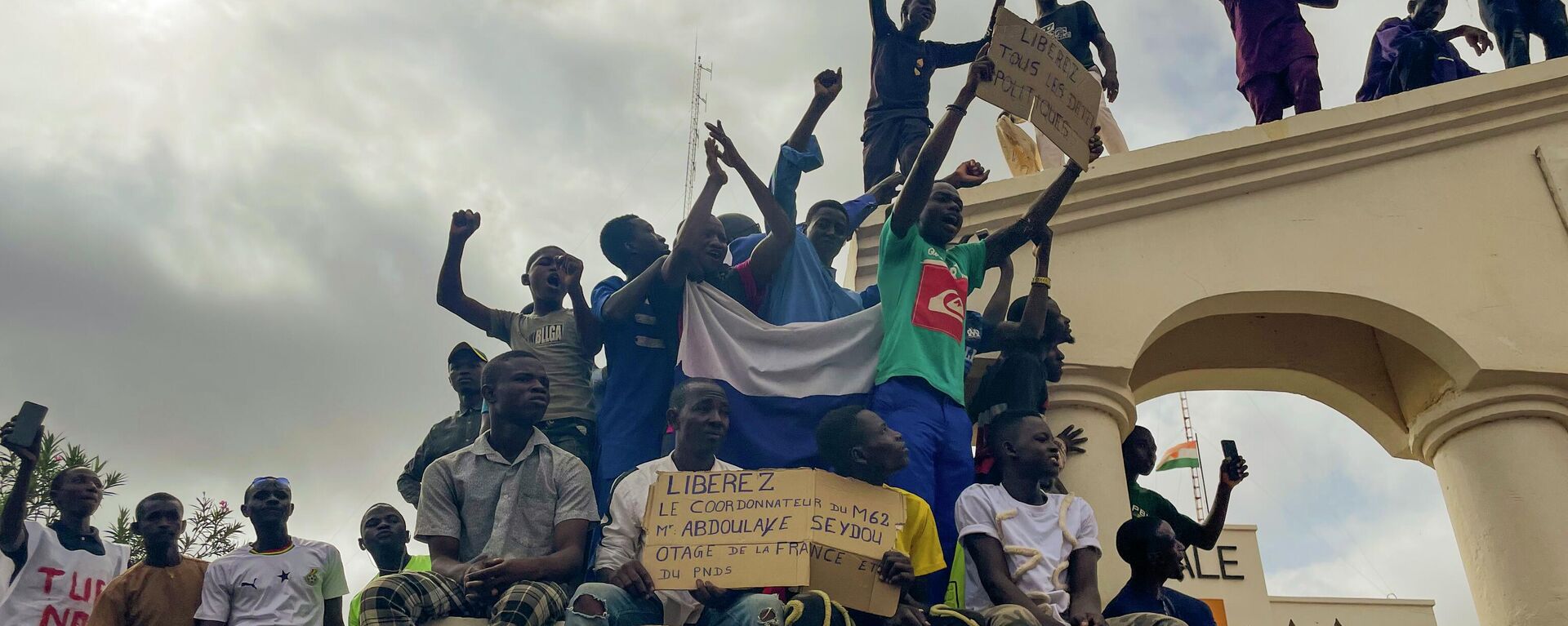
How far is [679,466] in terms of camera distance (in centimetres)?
583

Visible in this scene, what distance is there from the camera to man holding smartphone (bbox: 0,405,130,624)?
19.9 feet

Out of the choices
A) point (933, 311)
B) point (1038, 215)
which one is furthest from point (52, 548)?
point (1038, 215)

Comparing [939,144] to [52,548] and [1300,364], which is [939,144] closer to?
[1300,364]

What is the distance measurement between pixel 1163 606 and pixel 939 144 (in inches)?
88.5

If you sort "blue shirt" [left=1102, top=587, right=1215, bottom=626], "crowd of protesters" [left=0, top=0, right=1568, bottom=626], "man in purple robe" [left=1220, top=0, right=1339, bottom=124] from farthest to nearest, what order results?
1. "man in purple robe" [left=1220, top=0, right=1339, bottom=124]
2. "blue shirt" [left=1102, top=587, right=1215, bottom=626]
3. "crowd of protesters" [left=0, top=0, right=1568, bottom=626]

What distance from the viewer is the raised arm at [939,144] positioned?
253 inches

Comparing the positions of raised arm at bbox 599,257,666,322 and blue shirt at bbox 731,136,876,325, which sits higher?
blue shirt at bbox 731,136,876,325

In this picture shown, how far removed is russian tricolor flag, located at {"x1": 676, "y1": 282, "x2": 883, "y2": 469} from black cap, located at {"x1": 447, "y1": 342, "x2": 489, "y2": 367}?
43.3 inches

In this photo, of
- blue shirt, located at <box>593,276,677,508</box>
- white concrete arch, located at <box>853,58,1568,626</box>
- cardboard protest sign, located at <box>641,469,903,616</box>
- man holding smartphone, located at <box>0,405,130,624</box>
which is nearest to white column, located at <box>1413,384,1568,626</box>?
white concrete arch, located at <box>853,58,1568,626</box>

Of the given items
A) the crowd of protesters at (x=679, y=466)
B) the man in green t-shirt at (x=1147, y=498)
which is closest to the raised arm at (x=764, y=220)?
the crowd of protesters at (x=679, y=466)

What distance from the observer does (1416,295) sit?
7668 millimetres

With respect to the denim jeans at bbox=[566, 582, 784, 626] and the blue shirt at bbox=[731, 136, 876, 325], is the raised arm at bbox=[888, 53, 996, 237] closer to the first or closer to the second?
the blue shirt at bbox=[731, 136, 876, 325]

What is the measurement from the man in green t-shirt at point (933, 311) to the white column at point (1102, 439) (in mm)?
812

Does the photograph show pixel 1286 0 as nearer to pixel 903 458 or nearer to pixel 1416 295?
pixel 1416 295
